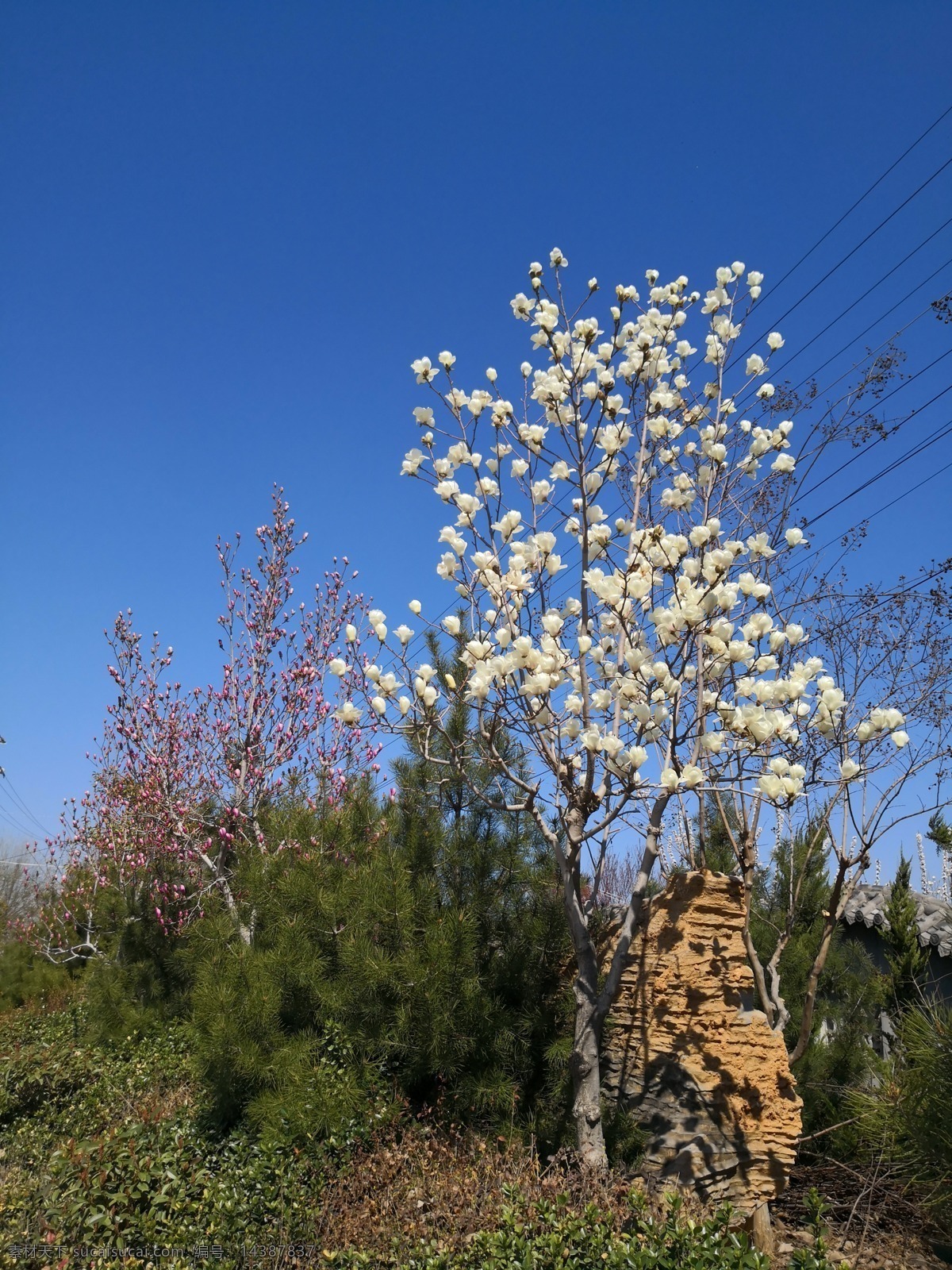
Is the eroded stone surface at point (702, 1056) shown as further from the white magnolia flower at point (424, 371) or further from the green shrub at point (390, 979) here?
the white magnolia flower at point (424, 371)

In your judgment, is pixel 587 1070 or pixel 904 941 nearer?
pixel 587 1070

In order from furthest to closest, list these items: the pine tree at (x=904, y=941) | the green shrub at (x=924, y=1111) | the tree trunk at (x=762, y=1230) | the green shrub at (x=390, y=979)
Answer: the pine tree at (x=904, y=941)
the green shrub at (x=390, y=979)
the tree trunk at (x=762, y=1230)
the green shrub at (x=924, y=1111)

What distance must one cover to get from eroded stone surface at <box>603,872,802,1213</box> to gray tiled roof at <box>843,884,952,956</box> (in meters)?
4.09

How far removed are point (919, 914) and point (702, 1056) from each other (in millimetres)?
5673

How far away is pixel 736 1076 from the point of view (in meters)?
4.17

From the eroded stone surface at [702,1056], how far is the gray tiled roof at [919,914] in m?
4.09

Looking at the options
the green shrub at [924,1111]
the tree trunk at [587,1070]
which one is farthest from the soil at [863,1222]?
the tree trunk at [587,1070]

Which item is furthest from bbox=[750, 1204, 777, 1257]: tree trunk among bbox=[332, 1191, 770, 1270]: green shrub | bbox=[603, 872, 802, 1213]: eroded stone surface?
bbox=[332, 1191, 770, 1270]: green shrub

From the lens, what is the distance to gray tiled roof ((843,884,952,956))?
25.8 ft

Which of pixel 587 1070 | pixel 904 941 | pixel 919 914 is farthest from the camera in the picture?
pixel 919 914

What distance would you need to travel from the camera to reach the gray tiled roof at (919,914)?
7.86m

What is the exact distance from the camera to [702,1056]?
421 cm

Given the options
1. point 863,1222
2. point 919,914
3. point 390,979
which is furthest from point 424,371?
point 919,914

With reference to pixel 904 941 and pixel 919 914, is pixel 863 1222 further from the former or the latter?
pixel 919 914
